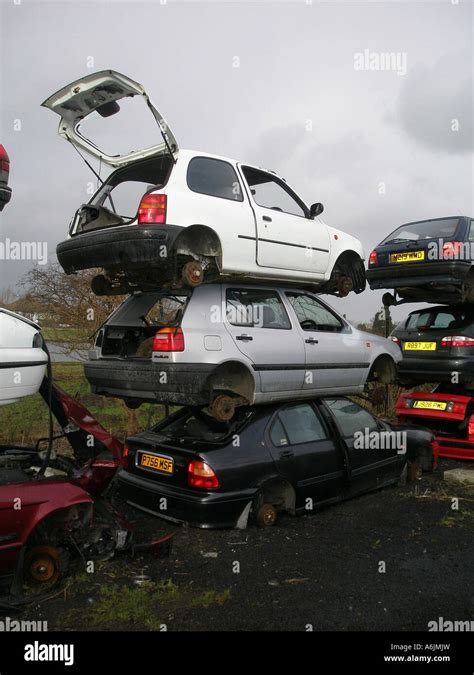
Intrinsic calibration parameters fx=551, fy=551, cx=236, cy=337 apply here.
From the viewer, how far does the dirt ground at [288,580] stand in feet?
11.8

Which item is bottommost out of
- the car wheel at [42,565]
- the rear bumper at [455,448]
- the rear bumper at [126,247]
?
the rear bumper at [455,448]

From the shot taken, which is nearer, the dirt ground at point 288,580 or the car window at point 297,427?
the dirt ground at point 288,580

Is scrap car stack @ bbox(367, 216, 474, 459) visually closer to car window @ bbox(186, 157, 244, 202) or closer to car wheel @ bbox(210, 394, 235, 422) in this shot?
car window @ bbox(186, 157, 244, 202)

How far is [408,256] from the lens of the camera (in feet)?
26.2

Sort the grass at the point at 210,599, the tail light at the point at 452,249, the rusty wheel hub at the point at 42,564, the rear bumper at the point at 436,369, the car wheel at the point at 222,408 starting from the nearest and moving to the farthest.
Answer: the grass at the point at 210,599 → the rusty wheel hub at the point at 42,564 → the car wheel at the point at 222,408 → the tail light at the point at 452,249 → the rear bumper at the point at 436,369

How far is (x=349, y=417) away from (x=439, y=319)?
132 inches

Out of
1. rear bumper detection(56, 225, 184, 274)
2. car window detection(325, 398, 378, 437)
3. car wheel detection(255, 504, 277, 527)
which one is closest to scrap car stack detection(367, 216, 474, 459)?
car window detection(325, 398, 378, 437)

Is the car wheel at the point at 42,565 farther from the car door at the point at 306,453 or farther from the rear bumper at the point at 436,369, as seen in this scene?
the rear bumper at the point at 436,369

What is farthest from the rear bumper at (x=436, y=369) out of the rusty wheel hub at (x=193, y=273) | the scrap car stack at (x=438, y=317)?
the rusty wheel hub at (x=193, y=273)

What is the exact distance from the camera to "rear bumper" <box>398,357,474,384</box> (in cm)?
802

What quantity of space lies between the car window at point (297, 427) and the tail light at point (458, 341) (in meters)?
3.32

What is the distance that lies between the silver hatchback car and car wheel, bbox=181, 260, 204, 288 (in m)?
0.18

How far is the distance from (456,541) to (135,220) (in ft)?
13.7

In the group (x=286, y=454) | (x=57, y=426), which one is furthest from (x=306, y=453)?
(x=57, y=426)
